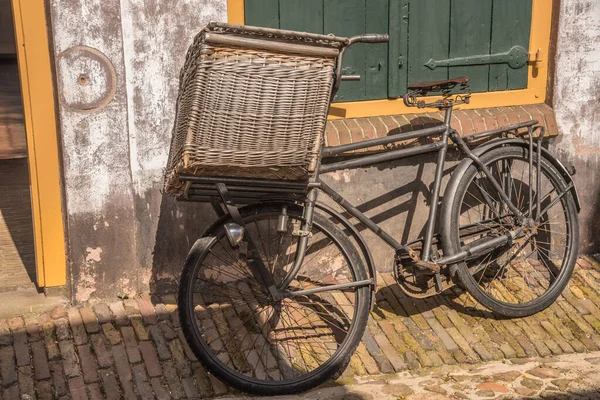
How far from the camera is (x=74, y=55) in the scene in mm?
4730

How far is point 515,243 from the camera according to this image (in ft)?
17.6

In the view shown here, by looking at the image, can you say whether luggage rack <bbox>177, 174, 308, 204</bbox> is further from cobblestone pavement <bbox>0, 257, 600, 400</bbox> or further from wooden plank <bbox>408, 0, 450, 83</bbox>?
wooden plank <bbox>408, 0, 450, 83</bbox>

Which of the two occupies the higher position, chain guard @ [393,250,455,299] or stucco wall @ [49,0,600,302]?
stucco wall @ [49,0,600,302]

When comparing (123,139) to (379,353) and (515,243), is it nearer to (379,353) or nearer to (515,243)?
(379,353)

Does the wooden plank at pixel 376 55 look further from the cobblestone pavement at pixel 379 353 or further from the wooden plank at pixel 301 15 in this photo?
the cobblestone pavement at pixel 379 353

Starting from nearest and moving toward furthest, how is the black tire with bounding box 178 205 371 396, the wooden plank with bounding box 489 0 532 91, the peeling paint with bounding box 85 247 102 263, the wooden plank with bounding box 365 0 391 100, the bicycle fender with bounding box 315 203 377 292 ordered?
the black tire with bounding box 178 205 371 396 < the bicycle fender with bounding box 315 203 377 292 < the peeling paint with bounding box 85 247 102 263 < the wooden plank with bounding box 365 0 391 100 < the wooden plank with bounding box 489 0 532 91

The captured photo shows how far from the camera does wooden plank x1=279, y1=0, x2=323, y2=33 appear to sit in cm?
516

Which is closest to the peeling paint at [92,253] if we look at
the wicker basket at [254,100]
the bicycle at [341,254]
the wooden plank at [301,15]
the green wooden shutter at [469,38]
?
the bicycle at [341,254]

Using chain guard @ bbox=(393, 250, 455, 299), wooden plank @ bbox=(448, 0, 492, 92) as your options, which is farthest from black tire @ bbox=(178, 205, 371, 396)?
wooden plank @ bbox=(448, 0, 492, 92)

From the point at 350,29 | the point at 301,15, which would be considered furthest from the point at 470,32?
the point at 301,15

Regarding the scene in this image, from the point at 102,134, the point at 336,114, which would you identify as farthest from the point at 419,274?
the point at 102,134

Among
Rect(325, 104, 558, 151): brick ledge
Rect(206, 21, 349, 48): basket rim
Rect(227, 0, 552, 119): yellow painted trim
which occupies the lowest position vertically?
Rect(325, 104, 558, 151): brick ledge

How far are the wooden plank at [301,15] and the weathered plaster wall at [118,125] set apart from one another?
392mm

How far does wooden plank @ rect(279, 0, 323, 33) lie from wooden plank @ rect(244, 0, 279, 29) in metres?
0.04
